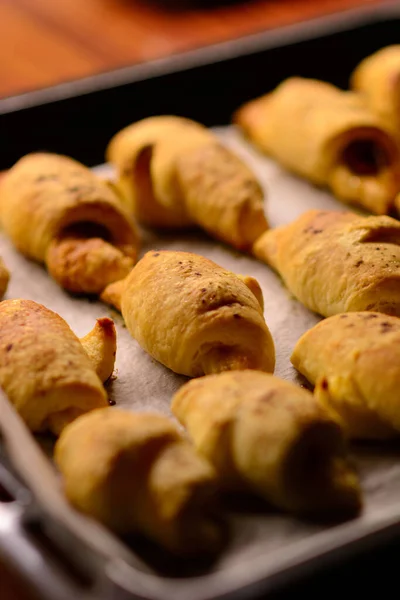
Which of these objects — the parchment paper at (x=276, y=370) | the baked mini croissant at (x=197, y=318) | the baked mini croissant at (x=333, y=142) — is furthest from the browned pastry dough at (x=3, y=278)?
the baked mini croissant at (x=333, y=142)

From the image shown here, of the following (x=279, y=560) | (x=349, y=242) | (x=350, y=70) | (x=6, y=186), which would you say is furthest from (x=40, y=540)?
(x=350, y=70)

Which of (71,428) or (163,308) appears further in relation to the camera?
(163,308)

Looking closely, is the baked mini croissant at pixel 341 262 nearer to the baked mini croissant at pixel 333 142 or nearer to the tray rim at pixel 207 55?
the baked mini croissant at pixel 333 142

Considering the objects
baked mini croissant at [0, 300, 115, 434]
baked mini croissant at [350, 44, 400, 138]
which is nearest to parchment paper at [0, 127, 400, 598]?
baked mini croissant at [0, 300, 115, 434]

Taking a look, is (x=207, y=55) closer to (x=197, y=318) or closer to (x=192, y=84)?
(x=192, y=84)

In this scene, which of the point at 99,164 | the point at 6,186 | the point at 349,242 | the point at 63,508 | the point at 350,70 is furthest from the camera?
the point at 350,70

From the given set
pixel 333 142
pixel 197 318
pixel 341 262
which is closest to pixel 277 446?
pixel 197 318

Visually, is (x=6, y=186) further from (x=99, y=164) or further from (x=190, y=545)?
(x=190, y=545)
